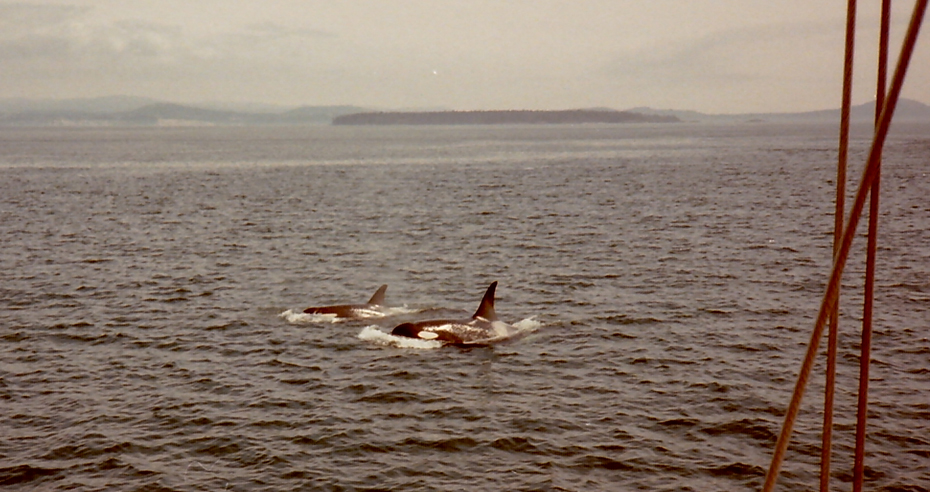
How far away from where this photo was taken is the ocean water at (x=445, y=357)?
68.2ft

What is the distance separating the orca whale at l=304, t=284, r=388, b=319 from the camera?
115ft

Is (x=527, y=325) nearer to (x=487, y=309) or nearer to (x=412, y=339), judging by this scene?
(x=487, y=309)

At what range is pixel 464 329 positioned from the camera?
31.3 m

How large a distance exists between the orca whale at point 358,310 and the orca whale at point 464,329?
3167mm

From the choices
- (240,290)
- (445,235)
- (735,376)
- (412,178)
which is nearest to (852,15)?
(735,376)

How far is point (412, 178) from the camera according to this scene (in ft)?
402

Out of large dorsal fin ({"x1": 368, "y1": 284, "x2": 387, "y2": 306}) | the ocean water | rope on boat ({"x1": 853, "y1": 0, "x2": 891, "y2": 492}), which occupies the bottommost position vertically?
the ocean water

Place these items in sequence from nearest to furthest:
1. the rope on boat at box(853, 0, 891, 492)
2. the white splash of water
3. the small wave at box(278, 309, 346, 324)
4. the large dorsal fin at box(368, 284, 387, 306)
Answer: the rope on boat at box(853, 0, 891, 492) < the white splash of water < the small wave at box(278, 309, 346, 324) < the large dorsal fin at box(368, 284, 387, 306)

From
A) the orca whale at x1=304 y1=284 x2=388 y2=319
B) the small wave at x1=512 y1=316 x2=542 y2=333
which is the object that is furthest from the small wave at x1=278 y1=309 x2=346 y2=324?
the small wave at x1=512 y1=316 x2=542 y2=333

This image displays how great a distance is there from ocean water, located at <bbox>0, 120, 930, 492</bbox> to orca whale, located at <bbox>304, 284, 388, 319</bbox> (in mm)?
984

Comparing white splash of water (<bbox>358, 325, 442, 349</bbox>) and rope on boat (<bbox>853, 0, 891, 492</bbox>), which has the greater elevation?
rope on boat (<bbox>853, 0, 891, 492</bbox>)

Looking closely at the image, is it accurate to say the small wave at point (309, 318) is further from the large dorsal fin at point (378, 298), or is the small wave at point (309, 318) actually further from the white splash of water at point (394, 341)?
the white splash of water at point (394, 341)

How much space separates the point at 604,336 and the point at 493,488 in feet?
45.9

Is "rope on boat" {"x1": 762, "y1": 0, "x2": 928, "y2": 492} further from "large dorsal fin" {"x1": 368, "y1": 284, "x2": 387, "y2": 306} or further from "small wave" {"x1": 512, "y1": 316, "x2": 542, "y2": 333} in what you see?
"large dorsal fin" {"x1": 368, "y1": 284, "x2": 387, "y2": 306}
